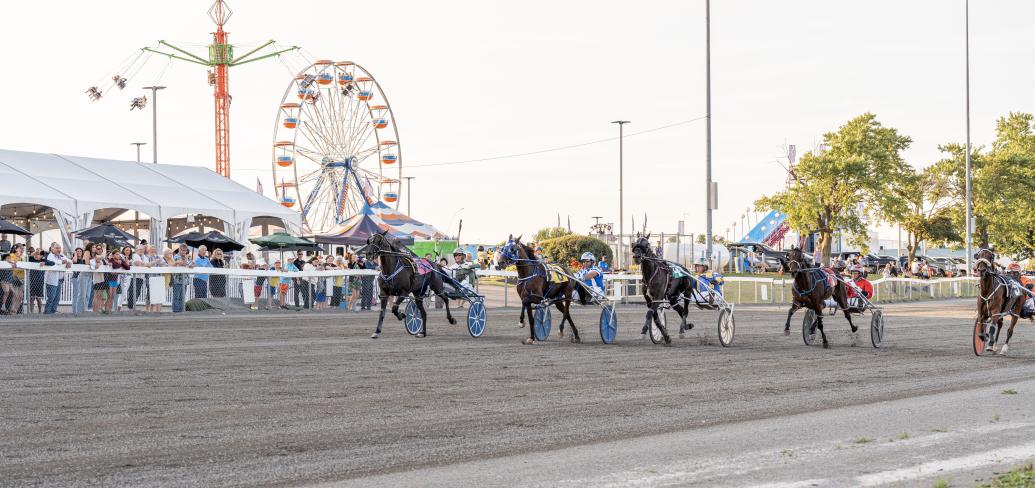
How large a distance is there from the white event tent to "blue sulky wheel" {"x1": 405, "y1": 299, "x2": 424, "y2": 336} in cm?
1394

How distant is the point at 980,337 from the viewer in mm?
18578

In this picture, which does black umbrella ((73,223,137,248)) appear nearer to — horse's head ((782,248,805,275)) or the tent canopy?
the tent canopy

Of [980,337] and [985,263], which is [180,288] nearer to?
[980,337]

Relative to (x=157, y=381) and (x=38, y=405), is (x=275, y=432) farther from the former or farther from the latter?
(x=157, y=381)

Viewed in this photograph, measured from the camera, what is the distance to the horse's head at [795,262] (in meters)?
19.9

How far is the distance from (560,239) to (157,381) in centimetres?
4456

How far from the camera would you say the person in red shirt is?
20.9 m

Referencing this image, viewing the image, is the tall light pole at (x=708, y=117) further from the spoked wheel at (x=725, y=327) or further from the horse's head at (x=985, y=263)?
the horse's head at (x=985, y=263)

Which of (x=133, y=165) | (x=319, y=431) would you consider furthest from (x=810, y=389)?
(x=133, y=165)

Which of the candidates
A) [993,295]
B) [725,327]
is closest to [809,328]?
[725,327]

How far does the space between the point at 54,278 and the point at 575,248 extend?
106 feet

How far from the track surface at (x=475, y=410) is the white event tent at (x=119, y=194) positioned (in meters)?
12.9

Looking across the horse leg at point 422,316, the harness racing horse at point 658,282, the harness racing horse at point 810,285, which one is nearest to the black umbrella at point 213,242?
the horse leg at point 422,316

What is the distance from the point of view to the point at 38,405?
433 inches
